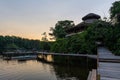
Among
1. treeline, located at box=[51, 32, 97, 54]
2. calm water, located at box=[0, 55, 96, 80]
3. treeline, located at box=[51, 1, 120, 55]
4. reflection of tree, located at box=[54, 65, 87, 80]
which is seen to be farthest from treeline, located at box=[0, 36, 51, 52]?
reflection of tree, located at box=[54, 65, 87, 80]

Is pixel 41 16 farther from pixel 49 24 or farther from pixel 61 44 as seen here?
pixel 49 24

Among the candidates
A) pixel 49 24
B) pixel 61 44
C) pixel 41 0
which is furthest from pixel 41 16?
pixel 49 24

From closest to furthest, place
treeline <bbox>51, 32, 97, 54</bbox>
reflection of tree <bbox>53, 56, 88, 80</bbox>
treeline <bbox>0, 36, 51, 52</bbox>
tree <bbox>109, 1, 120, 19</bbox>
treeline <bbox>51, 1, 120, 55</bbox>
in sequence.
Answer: reflection of tree <bbox>53, 56, 88, 80</bbox>, treeline <bbox>51, 1, 120, 55</bbox>, tree <bbox>109, 1, 120, 19</bbox>, treeline <bbox>51, 32, 97, 54</bbox>, treeline <bbox>0, 36, 51, 52</bbox>

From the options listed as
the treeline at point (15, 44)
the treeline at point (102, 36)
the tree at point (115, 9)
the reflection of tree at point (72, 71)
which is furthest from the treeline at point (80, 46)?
the treeline at point (15, 44)

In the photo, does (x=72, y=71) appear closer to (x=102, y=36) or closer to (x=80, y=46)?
(x=80, y=46)

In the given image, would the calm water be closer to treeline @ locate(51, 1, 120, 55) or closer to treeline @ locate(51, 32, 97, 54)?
treeline @ locate(51, 32, 97, 54)

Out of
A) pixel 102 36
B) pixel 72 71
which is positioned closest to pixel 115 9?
pixel 102 36

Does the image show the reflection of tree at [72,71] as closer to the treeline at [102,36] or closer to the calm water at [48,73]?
the calm water at [48,73]

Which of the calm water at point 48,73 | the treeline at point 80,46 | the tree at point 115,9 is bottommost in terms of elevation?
the calm water at point 48,73

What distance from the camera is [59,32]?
181ft

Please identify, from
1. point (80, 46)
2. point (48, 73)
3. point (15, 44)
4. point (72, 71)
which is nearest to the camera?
point (72, 71)

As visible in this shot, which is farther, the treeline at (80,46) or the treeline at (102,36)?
→ the treeline at (80,46)

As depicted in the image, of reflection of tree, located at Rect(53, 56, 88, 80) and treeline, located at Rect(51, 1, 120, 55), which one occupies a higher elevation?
treeline, located at Rect(51, 1, 120, 55)

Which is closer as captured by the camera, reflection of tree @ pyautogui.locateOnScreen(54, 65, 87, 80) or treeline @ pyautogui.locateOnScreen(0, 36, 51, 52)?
reflection of tree @ pyautogui.locateOnScreen(54, 65, 87, 80)
